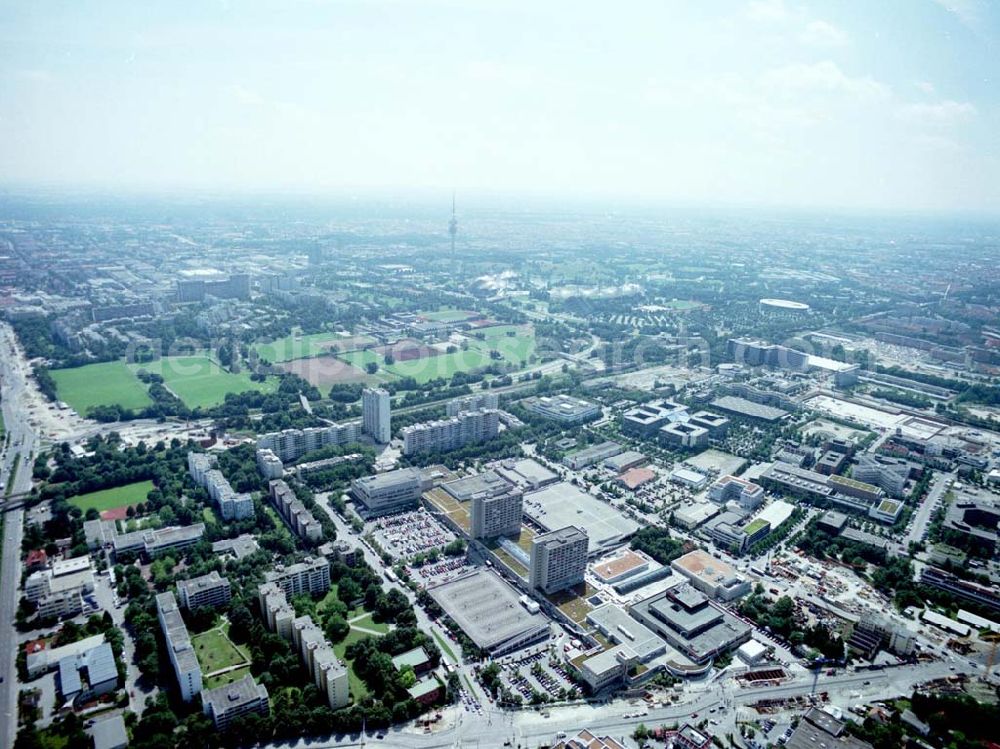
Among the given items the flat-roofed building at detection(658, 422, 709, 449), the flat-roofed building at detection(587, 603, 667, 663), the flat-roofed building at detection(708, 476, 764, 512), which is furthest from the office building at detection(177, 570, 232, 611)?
the flat-roofed building at detection(658, 422, 709, 449)

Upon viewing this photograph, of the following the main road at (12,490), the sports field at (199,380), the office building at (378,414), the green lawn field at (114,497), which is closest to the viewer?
the main road at (12,490)

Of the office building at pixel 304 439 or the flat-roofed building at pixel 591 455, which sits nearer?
the office building at pixel 304 439

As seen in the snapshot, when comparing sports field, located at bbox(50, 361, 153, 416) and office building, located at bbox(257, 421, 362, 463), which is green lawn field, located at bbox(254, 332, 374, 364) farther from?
office building, located at bbox(257, 421, 362, 463)

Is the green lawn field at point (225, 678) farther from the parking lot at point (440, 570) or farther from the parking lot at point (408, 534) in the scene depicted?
the parking lot at point (408, 534)

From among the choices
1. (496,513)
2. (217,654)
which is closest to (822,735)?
(496,513)

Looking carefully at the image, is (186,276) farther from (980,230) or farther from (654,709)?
(980,230)

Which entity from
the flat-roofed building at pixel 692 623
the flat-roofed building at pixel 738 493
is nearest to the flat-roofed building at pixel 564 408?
the flat-roofed building at pixel 738 493

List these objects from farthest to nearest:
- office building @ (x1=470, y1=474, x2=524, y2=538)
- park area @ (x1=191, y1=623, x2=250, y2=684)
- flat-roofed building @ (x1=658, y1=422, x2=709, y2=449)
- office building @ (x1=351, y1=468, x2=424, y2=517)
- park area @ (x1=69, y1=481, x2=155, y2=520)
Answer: flat-roofed building @ (x1=658, y1=422, x2=709, y2=449) → office building @ (x1=351, y1=468, x2=424, y2=517) → park area @ (x1=69, y1=481, x2=155, y2=520) → office building @ (x1=470, y1=474, x2=524, y2=538) → park area @ (x1=191, y1=623, x2=250, y2=684)
